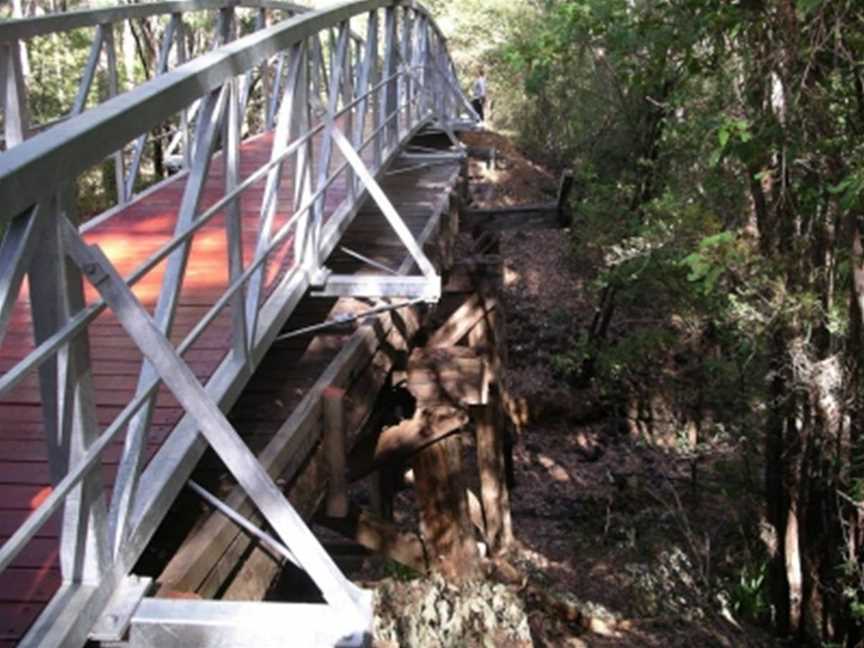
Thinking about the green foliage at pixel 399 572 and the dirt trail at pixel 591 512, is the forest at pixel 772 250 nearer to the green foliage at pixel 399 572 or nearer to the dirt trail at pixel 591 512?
the dirt trail at pixel 591 512

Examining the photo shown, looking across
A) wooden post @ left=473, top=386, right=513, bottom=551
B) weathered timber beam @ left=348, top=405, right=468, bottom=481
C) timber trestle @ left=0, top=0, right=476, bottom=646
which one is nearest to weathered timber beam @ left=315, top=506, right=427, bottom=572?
weathered timber beam @ left=348, top=405, right=468, bottom=481

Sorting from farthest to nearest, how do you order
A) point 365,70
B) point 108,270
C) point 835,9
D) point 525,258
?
1. point 525,258
2. point 365,70
3. point 835,9
4. point 108,270

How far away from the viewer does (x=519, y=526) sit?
1169cm

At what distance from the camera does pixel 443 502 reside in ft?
22.3

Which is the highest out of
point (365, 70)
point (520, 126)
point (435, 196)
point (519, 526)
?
point (365, 70)

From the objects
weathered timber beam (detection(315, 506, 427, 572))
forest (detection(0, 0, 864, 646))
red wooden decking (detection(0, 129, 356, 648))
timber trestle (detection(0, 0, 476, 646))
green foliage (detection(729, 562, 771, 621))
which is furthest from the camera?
green foliage (detection(729, 562, 771, 621))

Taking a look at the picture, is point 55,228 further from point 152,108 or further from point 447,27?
point 447,27

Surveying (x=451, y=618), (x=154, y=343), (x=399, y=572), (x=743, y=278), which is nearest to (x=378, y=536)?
(x=451, y=618)

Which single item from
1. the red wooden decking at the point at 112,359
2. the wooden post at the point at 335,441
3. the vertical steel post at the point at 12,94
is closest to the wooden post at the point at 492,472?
the red wooden decking at the point at 112,359

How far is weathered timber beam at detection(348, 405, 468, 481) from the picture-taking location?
244 inches

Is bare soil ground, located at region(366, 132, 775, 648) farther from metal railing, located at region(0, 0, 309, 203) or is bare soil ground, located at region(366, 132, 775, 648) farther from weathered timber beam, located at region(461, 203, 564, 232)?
metal railing, located at region(0, 0, 309, 203)

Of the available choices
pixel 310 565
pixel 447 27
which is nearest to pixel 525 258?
pixel 447 27

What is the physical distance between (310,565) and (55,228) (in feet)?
3.62

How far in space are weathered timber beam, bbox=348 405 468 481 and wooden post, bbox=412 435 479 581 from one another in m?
0.38
